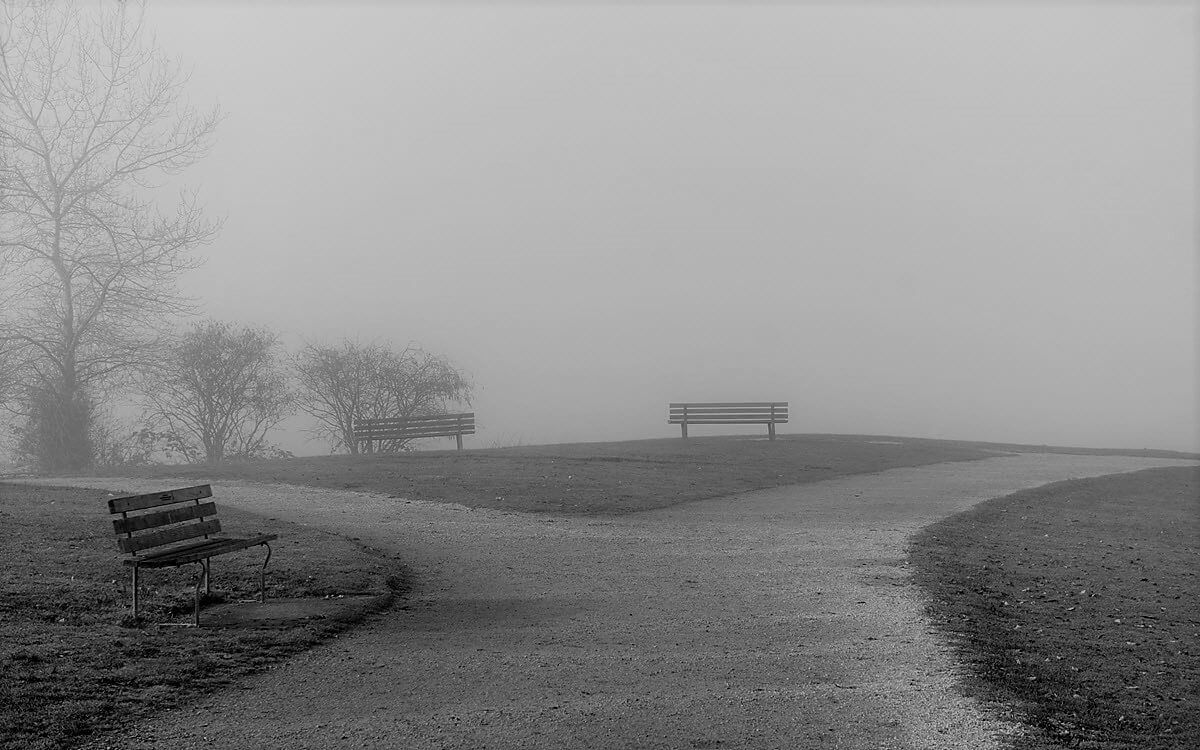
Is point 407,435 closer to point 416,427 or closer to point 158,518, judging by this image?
point 416,427

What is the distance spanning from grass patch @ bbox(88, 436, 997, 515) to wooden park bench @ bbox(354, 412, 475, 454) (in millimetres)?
1733

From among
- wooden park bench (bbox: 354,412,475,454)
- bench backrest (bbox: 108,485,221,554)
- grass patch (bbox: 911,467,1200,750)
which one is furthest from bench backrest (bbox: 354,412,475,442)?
bench backrest (bbox: 108,485,221,554)

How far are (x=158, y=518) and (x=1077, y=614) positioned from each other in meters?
8.18

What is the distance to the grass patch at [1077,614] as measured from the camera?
6.13m

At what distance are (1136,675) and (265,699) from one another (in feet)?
19.5

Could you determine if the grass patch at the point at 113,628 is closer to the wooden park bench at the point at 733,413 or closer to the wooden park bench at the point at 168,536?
the wooden park bench at the point at 168,536

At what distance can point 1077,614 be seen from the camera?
8.84 meters

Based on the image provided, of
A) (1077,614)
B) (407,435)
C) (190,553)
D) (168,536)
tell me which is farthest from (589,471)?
(190,553)

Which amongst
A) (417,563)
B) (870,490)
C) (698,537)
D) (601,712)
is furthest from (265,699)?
(870,490)

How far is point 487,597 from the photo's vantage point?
9.09m

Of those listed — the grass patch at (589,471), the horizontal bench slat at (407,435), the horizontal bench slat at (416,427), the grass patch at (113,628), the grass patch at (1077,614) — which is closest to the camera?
the grass patch at (113,628)

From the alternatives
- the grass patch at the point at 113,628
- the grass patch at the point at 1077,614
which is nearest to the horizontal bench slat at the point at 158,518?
the grass patch at the point at 113,628

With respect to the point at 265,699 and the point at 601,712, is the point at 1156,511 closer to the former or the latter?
the point at 601,712

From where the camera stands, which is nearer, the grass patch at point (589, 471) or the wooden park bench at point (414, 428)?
the grass patch at point (589, 471)
